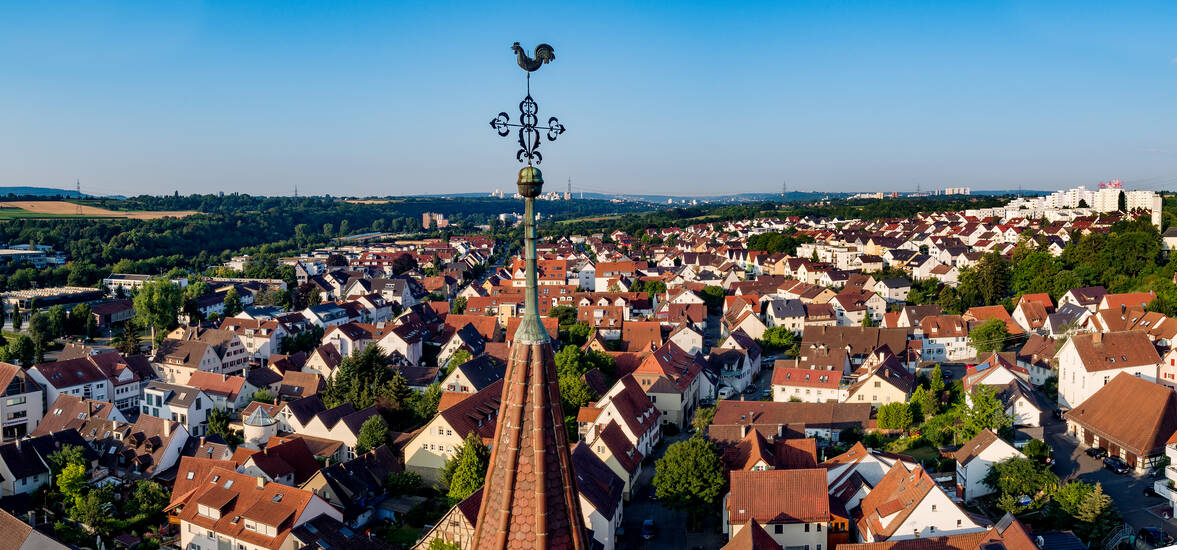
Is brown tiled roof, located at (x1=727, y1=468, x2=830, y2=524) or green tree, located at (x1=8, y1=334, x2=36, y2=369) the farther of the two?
green tree, located at (x1=8, y1=334, x2=36, y2=369)

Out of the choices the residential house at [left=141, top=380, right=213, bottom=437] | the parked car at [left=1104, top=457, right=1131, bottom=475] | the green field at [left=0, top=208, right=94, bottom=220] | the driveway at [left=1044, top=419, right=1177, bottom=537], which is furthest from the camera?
the green field at [left=0, top=208, right=94, bottom=220]

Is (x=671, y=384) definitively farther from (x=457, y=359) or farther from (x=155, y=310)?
(x=155, y=310)

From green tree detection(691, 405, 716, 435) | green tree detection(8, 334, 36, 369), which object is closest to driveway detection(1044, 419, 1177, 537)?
green tree detection(691, 405, 716, 435)

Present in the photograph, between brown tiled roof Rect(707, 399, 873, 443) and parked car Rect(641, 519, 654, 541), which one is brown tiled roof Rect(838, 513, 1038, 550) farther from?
brown tiled roof Rect(707, 399, 873, 443)

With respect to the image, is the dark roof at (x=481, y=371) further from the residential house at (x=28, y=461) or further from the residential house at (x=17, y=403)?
the residential house at (x=17, y=403)

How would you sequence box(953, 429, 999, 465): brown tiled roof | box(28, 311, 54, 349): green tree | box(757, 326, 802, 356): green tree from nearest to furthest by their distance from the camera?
1. box(953, 429, 999, 465): brown tiled roof
2. box(757, 326, 802, 356): green tree
3. box(28, 311, 54, 349): green tree

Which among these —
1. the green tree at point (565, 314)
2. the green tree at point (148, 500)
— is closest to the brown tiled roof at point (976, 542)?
the green tree at point (148, 500)
